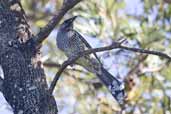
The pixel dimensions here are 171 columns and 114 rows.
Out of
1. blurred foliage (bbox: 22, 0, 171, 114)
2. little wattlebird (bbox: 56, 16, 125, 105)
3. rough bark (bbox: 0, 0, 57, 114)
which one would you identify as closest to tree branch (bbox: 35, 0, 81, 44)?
rough bark (bbox: 0, 0, 57, 114)

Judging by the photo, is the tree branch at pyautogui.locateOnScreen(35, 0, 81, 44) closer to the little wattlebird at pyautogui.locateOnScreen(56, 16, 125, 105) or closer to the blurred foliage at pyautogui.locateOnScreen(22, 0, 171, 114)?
the little wattlebird at pyautogui.locateOnScreen(56, 16, 125, 105)

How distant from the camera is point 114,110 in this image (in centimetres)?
499

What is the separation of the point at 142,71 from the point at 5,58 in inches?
112

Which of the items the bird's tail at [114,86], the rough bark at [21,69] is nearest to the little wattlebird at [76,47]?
the bird's tail at [114,86]

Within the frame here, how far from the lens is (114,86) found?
2.60 metres

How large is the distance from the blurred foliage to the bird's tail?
1.95 meters

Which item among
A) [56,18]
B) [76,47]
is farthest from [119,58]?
[56,18]

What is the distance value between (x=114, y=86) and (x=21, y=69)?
47 cm

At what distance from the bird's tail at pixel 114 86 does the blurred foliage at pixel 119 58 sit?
1947mm

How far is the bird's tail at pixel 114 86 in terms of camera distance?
8.02ft

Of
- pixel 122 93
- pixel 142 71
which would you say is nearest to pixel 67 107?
pixel 142 71

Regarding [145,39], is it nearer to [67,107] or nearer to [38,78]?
[67,107]

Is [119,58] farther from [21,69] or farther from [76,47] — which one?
[21,69]

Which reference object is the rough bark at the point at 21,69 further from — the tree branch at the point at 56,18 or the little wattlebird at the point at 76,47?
the little wattlebird at the point at 76,47
